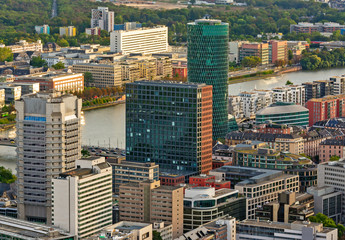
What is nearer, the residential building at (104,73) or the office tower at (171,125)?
the office tower at (171,125)

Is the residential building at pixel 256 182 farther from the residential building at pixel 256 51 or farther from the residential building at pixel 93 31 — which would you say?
the residential building at pixel 93 31

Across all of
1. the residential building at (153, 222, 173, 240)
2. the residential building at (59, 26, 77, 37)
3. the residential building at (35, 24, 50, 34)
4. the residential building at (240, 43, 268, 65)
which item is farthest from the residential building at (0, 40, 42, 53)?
the residential building at (153, 222, 173, 240)

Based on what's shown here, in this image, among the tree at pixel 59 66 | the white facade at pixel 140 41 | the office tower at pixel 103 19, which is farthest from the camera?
the office tower at pixel 103 19

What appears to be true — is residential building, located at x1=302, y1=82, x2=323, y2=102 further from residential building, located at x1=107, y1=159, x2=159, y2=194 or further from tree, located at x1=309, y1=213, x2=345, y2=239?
tree, located at x1=309, y1=213, x2=345, y2=239

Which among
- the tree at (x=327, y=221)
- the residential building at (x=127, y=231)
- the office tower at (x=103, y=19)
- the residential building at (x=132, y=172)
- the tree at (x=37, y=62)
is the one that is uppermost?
the office tower at (x=103, y=19)

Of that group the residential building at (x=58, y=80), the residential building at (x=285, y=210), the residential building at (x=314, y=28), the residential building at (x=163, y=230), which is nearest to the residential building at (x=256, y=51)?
the residential building at (x=314, y=28)

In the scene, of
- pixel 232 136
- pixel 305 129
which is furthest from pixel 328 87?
pixel 232 136

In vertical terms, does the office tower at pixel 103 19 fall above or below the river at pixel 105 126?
above

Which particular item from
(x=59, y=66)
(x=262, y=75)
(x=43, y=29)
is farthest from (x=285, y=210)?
(x=43, y=29)
